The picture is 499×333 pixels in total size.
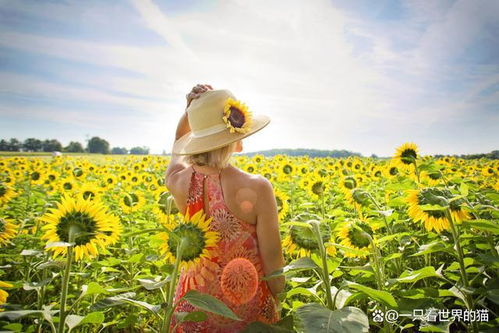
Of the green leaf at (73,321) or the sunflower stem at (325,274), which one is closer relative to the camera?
the sunflower stem at (325,274)

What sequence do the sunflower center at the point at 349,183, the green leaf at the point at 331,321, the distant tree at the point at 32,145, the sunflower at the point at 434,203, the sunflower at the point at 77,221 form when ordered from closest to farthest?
the green leaf at the point at 331,321
the sunflower at the point at 77,221
the sunflower at the point at 434,203
the sunflower center at the point at 349,183
the distant tree at the point at 32,145

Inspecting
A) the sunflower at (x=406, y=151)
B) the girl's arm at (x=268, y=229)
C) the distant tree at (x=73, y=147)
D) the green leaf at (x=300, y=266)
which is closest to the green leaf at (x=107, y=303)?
the green leaf at (x=300, y=266)

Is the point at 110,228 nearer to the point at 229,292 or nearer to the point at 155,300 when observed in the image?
the point at 229,292

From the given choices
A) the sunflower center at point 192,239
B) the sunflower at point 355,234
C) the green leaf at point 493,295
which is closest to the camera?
the sunflower center at point 192,239

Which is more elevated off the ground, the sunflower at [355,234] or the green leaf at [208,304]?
the sunflower at [355,234]

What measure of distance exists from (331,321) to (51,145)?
81.0m

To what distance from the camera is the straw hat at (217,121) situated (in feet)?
6.38

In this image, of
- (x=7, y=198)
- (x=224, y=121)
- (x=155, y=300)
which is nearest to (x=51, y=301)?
(x=155, y=300)

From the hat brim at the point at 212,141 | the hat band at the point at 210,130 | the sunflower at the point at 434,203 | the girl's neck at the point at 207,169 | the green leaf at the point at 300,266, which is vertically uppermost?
the hat band at the point at 210,130

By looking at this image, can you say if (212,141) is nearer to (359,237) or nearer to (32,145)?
(359,237)

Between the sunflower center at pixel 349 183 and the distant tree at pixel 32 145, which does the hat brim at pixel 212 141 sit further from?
the distant tree at pixel 32 145

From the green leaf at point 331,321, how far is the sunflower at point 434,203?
2.94 ft

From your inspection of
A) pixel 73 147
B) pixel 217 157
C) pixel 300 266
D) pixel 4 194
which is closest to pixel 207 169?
pixel 217 157

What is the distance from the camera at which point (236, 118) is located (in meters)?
2.00
